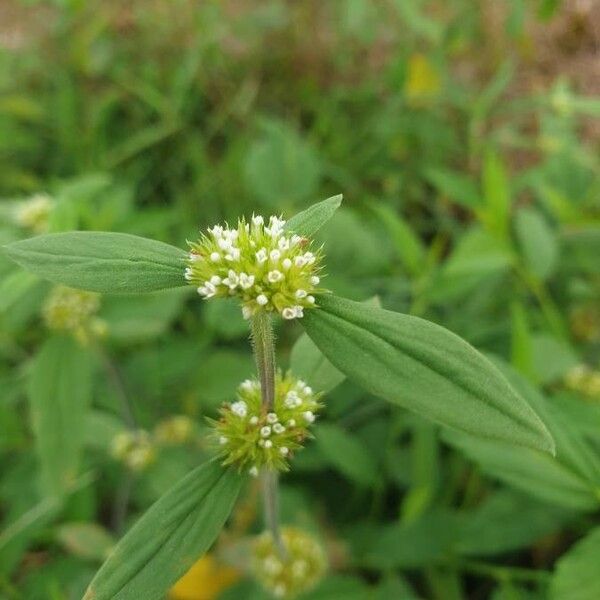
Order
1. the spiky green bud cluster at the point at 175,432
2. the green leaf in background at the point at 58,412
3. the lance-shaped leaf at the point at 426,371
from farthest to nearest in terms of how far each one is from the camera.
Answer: the spiky green bud cluster at the point at 175,432
the green leaf in background at the point at 58,412
the lance-shaped leaf at the point at 426,371

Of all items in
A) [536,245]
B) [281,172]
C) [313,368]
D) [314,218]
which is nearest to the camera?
[314,218]

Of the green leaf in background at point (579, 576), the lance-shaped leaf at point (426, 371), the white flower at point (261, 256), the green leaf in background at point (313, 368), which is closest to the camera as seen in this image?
the lance-shaped leaf at point (426, 371)

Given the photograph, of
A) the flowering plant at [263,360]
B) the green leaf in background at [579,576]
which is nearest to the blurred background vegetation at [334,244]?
the green leaf in background at [579,576]

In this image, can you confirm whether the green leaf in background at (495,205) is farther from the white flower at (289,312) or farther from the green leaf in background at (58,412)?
the white flower at (289,312)

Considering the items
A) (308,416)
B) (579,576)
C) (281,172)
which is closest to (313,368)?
(308,416)

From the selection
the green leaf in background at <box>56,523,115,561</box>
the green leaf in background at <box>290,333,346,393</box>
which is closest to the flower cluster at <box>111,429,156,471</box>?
the green leaf in background at <box>56,523,115,561</box>

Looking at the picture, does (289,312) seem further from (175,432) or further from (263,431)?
(175,432)

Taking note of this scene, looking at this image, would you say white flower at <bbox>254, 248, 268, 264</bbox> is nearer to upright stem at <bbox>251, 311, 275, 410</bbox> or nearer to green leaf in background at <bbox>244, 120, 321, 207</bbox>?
upright stem at <bbox>251, 311, 275, 410</bbox>
